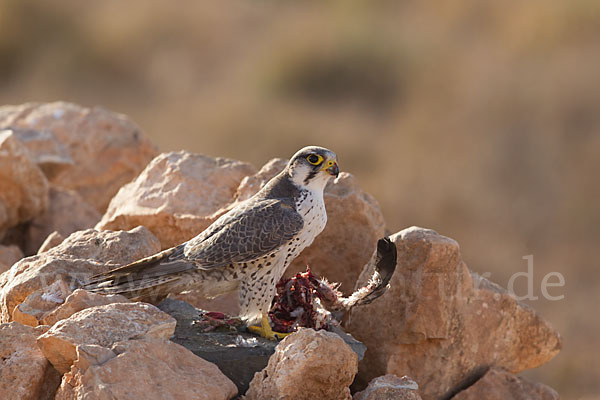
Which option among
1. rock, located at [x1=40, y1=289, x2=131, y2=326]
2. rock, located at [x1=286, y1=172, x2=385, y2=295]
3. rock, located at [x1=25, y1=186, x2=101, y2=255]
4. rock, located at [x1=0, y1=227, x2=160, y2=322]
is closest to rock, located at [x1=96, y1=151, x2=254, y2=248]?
rock, located at [x1=0, y1=227, x2=160, y2=322]

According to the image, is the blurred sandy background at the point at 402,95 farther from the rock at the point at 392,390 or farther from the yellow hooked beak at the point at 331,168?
the rock at the point at 392,390

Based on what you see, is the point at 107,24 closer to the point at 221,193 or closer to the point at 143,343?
the point at 221,193

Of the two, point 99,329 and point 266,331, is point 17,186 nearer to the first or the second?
point 266,331

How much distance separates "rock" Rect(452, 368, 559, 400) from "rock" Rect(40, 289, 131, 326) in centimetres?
221

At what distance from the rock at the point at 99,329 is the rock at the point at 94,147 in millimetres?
4331

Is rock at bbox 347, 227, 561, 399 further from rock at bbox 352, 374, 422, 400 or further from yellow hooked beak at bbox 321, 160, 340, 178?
rock at bbox 352, 374, 422, 400

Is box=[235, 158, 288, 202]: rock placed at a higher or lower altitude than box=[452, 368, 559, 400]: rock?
higher

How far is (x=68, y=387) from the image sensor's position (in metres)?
3.65

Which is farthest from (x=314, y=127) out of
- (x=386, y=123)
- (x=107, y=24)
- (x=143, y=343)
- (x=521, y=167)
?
(x=143, y=343)

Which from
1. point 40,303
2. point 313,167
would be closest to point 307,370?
point 313,167

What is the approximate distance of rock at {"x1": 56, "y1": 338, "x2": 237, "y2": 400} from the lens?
3.57 meters

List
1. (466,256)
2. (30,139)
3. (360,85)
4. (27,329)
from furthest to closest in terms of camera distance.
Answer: (360,85), (466,256), (30,139), (27,329)

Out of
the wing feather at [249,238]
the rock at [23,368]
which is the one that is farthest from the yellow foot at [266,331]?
the rock at [23,368]

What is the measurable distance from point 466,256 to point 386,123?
506 cm
